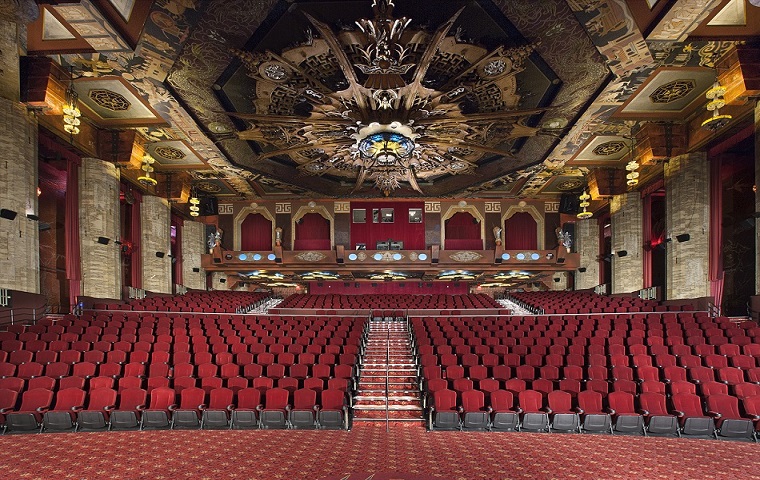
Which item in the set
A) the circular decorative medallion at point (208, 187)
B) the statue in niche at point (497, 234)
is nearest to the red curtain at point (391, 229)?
the statue in niche at point (497, 234)

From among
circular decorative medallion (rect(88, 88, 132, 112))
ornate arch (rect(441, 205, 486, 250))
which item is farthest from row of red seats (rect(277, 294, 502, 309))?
circular decorative medallion (rect(88, 88, 132, 112))

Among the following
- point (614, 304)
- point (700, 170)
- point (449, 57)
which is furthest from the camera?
point (614, 304)

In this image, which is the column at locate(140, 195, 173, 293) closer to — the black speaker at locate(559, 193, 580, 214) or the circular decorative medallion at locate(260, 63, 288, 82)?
the circular decorative medallion at locate(260, 63, 288, 82)

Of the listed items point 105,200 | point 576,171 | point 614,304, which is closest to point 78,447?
point 105,200

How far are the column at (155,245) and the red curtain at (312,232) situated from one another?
6.61 m

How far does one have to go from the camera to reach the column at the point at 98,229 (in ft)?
45.5

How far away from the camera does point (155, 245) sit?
18875 mm

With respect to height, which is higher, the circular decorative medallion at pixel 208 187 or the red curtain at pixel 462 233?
the circular decorative medallion at pixel 208 187

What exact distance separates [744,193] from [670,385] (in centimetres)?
999

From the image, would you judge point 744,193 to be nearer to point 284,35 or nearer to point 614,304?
point 614,304

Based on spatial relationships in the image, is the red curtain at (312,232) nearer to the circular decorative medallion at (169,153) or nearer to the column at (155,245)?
the column at (155,245)

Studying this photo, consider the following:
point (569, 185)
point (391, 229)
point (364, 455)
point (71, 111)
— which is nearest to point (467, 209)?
point (391, 229)

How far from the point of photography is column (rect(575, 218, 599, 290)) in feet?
75.5

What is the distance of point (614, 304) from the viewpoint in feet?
52.9
